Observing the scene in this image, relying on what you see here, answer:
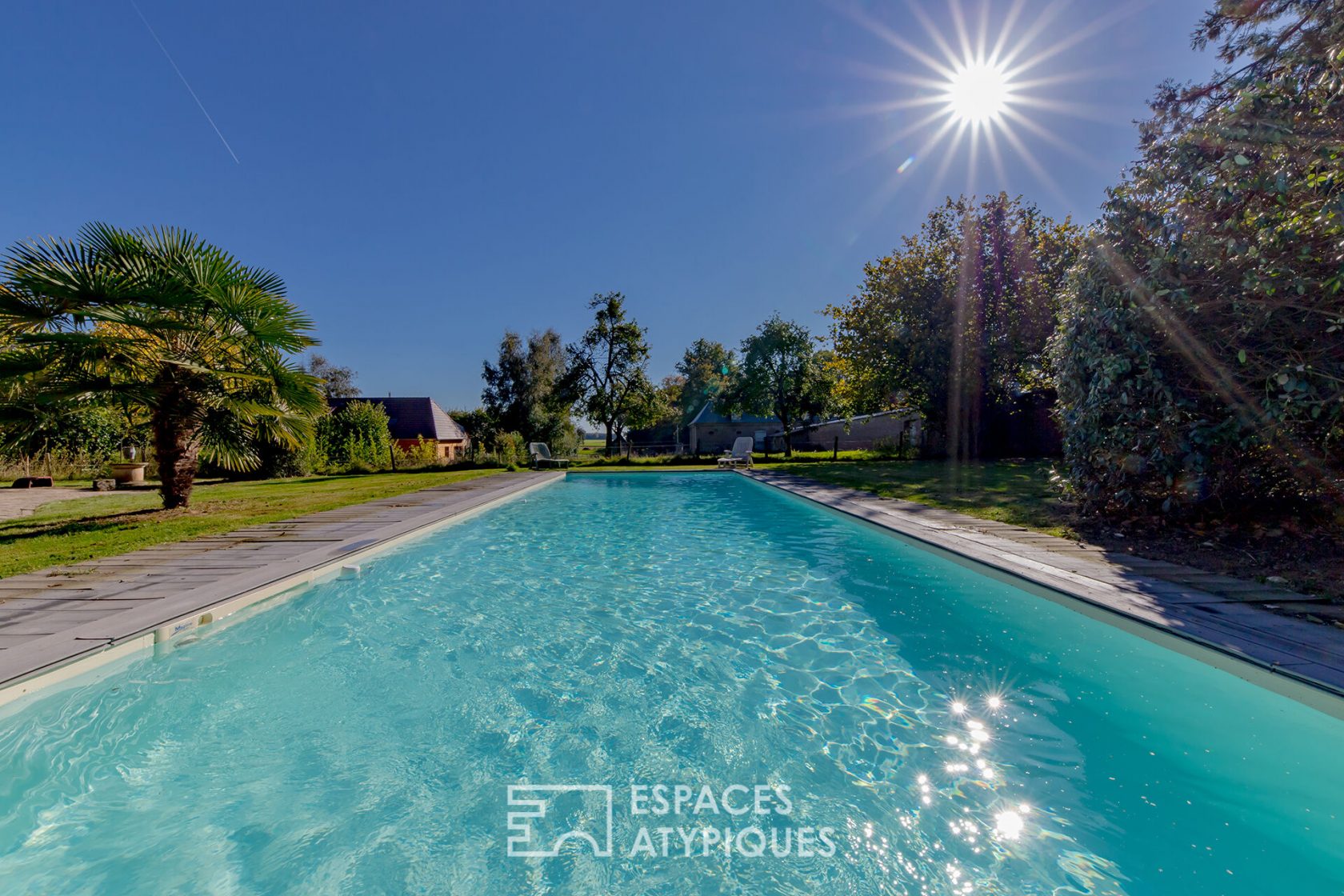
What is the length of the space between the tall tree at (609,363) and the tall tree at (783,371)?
28.0 feet

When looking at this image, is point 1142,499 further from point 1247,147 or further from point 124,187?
point 124,187

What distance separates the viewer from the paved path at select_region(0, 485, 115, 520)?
28.4ft

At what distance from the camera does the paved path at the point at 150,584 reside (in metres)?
3.00

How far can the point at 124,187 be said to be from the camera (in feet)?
41.2

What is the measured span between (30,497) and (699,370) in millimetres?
45144

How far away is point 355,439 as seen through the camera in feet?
64.8

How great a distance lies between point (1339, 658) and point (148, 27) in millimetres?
17634

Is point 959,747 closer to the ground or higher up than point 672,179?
closer to the ground

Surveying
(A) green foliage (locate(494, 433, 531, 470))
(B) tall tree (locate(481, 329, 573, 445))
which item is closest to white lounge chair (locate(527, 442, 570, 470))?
(A) green foliage (locate(494, 433, 531, 470))

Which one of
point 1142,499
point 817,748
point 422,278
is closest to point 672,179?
point 422,278

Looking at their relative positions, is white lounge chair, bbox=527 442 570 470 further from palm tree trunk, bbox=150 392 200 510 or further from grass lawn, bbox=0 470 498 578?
palm tree trunk, bbox=150 392 200 510

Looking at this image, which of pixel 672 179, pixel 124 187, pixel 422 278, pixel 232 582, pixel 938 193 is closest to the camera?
pixel 232 582

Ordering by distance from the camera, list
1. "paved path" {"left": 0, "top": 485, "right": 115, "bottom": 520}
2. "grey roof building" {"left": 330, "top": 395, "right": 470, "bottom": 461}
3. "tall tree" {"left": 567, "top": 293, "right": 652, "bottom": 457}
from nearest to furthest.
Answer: "paved path" {"left": 0, "top": 485, "right": 115, "bottom": 520} < "tall tree" {"left": 567, "top": 293, "right": 652, "bottom": 457} < "grey roof building" {"left": 330, "top": 395, "right": 470, "bottom": 461}

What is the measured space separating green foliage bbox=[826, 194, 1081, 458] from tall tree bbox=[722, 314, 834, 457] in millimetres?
9372
